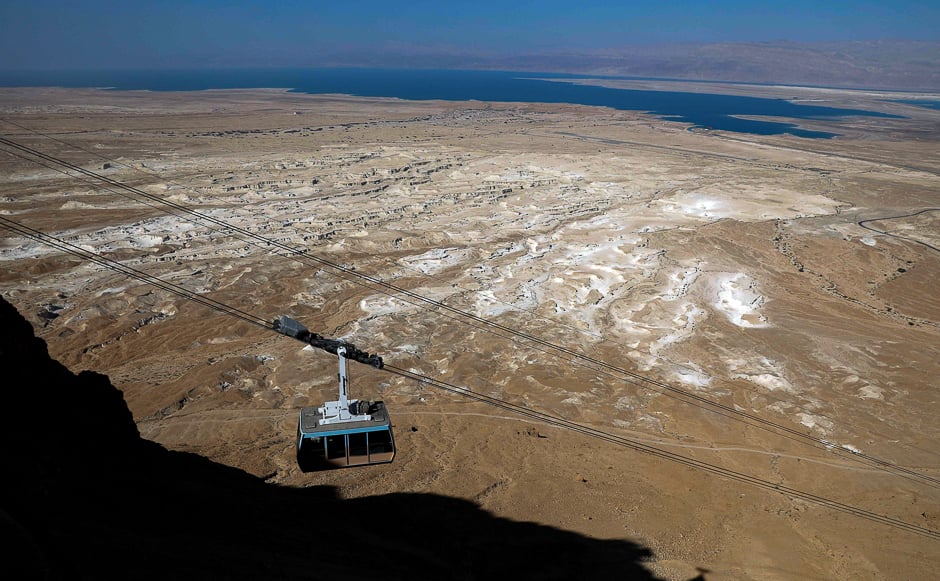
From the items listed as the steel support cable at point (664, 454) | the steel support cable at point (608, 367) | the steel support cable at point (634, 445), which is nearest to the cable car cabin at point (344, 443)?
the steel support cable at point (634, 445)

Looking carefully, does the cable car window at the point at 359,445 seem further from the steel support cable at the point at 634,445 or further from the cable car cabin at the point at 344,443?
the steel support cable at the point at 634,445

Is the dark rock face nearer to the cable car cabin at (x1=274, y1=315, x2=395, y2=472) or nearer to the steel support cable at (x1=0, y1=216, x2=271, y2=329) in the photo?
the cable car cabin at (x1=274, y1=315, x2=395, y2=472)

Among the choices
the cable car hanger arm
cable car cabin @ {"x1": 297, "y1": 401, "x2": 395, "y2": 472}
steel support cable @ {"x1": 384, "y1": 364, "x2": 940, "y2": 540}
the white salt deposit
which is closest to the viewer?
the cable car hanger arm

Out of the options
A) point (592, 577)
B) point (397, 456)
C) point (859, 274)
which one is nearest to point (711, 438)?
point (592, 577)

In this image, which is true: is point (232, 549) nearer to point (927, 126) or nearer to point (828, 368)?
point (828, 368)

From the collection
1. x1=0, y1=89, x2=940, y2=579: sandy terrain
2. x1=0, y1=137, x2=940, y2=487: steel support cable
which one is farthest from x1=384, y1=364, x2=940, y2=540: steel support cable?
x1=0, y1=137, x2=940, y2=487: steel support cable

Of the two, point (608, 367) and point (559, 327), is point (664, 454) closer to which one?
point (608, 367)

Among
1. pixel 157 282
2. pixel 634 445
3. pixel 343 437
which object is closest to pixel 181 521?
pixel 343 437
